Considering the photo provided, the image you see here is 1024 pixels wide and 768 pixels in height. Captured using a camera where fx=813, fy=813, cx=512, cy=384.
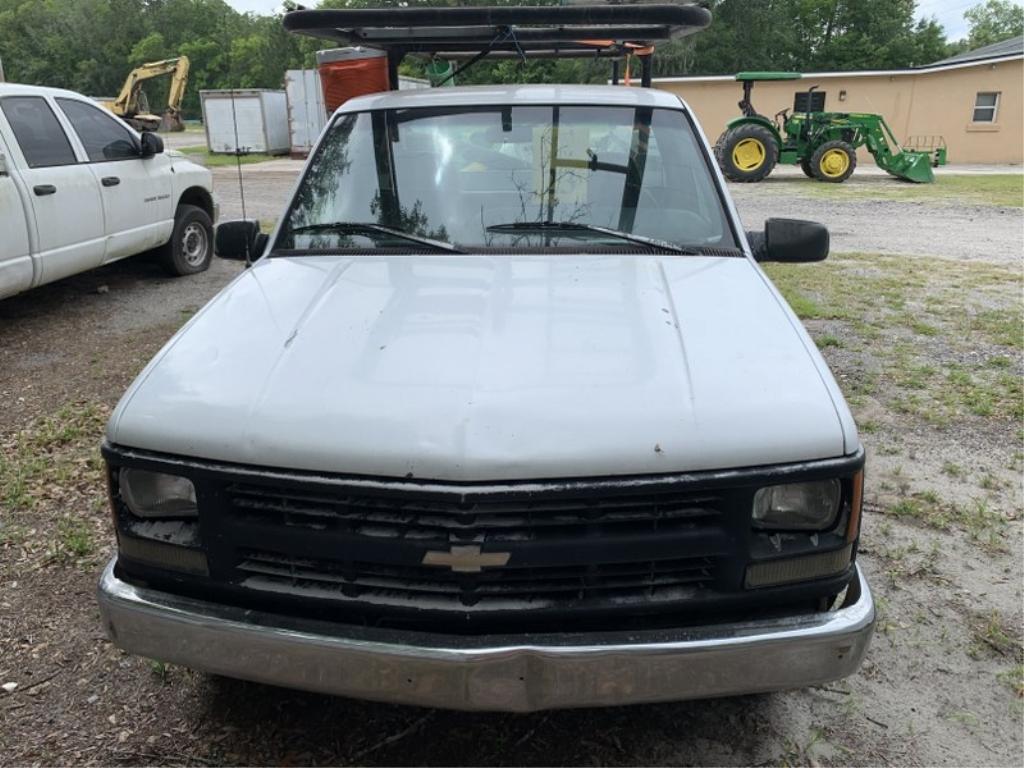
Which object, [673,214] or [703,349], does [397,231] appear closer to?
[673,214]

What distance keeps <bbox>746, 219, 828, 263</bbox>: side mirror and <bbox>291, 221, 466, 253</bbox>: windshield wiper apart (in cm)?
130

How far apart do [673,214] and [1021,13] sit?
102 metres

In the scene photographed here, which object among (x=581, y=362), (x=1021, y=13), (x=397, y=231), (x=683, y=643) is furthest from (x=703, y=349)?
(x=1021, y=13)

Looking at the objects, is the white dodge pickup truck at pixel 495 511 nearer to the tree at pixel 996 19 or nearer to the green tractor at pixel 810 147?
the green tractor at pixel 810 147

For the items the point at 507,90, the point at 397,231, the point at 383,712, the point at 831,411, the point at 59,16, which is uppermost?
the point at 59,16

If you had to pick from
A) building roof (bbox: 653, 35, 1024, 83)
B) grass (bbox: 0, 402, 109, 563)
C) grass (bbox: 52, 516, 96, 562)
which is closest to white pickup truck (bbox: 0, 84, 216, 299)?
grass (bbox: 0, 402, 109, 563)

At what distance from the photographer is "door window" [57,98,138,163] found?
6.66 metres

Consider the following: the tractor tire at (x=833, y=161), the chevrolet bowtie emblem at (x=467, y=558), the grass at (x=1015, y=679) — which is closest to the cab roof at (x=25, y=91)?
→ the chevrolet bowtie emblem at (x=467, y=558)

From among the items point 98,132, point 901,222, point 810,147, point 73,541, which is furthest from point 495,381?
point 810,147

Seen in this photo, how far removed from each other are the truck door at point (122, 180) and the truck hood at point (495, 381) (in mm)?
4881

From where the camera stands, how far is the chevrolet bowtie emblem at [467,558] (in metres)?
1.92

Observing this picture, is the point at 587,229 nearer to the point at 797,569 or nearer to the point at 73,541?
the point at 797,569

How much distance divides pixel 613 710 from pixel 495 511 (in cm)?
103

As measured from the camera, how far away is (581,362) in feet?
7.18
